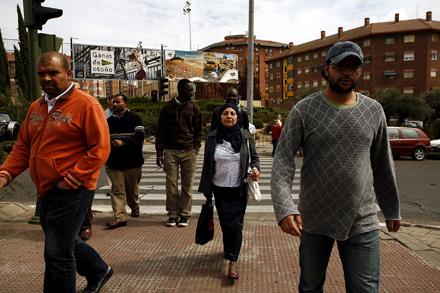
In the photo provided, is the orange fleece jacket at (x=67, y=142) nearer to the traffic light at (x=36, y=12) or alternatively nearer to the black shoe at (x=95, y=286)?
the black shoe at (x=95, y=286)

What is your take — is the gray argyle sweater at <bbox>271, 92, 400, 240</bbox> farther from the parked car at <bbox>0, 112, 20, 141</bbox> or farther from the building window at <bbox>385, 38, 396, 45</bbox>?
the building window at <bbox>385, 38, 396, 45</bbox>

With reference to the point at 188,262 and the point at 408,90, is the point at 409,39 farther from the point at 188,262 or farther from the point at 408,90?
the point at 188,262

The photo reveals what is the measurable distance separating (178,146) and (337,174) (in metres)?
3.67

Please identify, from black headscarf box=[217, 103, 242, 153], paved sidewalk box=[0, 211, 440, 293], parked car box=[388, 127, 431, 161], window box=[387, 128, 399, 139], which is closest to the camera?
paved sidewalk box=[0, 211, 440, 293]

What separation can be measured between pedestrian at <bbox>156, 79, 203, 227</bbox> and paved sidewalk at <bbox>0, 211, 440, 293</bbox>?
0.35 m

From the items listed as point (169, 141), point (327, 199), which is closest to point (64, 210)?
point (327, 199)

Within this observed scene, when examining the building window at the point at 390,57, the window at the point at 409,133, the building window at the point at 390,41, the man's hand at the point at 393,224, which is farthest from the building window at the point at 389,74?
the man's hand at the point at 393,224

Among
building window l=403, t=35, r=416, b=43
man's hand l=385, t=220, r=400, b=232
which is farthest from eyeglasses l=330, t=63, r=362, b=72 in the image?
building window l=403, t=35, r=416, b=43

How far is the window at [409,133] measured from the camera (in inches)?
709

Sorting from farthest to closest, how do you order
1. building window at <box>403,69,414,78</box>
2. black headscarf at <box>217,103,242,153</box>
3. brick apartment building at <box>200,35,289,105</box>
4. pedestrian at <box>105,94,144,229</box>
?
brick apartment building at <box>200,35,289,105</box>
building window at <box>403,69,414,78</box>
pedestrian at <box>105,94,144,229</box>
black headscarf at <box>217,103,242,153</box>

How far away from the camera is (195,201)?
8.02m

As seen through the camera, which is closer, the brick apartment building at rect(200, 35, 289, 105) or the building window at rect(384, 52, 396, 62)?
the building window at rect(384, 52, 396, 62)

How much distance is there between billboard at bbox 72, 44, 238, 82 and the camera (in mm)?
36812

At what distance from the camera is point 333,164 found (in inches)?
91.7
